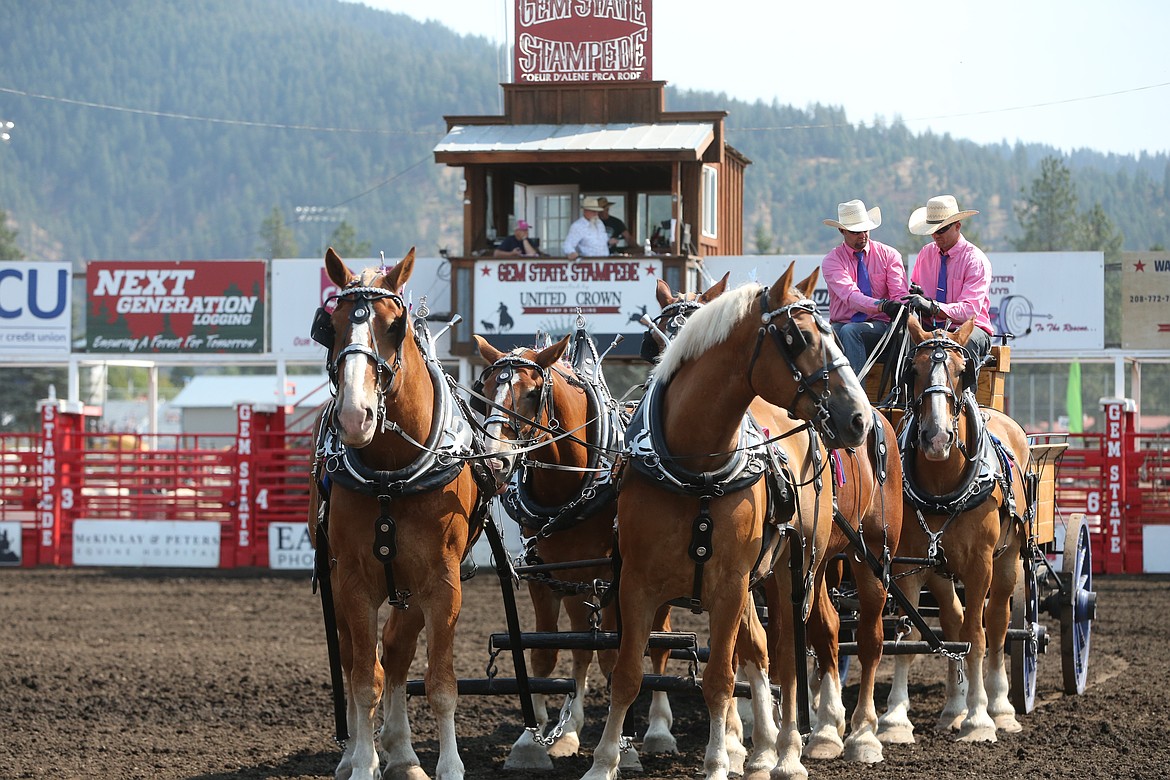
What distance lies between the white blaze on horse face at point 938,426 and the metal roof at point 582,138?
12.5 metres

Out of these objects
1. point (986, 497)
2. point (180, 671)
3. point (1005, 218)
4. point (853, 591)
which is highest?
point (1005, 218)

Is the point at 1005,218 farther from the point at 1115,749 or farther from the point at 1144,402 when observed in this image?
the point at 1115,749

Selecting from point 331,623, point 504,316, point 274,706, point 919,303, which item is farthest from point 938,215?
point 504,316

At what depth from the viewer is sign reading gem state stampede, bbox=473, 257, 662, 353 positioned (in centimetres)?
1995

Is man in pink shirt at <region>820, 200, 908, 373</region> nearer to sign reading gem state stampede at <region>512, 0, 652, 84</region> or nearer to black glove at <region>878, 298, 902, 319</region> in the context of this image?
black glove at <region>878, 298, 902, 319</region>

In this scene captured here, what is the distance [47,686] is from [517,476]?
4597 millimetres

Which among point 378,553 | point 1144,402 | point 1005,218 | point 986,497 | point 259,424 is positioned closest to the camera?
point 378,553

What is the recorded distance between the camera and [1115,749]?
297 inches

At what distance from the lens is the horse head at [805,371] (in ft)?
18.7

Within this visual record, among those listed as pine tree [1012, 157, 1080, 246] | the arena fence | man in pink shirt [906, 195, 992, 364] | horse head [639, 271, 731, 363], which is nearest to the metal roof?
the arena fence

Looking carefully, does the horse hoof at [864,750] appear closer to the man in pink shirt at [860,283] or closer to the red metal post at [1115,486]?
the man in pink shirt at [860,283]

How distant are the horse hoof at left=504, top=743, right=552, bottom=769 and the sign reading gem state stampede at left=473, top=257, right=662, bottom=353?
1294 cm

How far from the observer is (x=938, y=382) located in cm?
768

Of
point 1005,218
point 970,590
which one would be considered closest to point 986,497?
point 970,590
